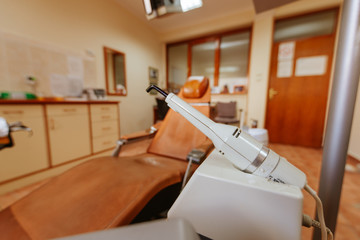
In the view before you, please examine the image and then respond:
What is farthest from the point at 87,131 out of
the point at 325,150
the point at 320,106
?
the point at 320,106

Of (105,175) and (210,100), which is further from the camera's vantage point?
(210,100)

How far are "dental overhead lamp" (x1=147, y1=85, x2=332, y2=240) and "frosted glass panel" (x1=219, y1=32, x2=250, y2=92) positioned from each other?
3.08 m

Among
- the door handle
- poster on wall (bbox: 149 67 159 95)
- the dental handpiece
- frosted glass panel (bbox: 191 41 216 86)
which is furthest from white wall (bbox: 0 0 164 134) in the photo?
the door handle

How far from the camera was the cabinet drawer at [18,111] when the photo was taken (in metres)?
1.20

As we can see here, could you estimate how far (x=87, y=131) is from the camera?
71.2 inches

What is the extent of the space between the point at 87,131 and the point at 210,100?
5.48ft

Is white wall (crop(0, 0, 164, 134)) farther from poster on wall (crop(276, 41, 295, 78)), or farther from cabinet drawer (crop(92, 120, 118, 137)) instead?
poster on wall (crop(276, 41, 295, 78))

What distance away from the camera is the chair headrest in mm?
1049

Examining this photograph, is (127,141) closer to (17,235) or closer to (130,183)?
(130,183)

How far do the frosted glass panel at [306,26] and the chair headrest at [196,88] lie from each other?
2.53m

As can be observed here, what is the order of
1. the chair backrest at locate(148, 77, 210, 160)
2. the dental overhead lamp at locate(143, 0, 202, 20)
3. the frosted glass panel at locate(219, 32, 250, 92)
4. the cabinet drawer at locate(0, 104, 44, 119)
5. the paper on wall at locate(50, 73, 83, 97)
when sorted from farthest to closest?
the frosted glass panel at locate(219, 32, 250, 92) → the paper on wall at locate(50, 73, 83, 97) → the cabinet drawer at locate(0, 104, 44, 119) → the chair backrest at locate(148, 77, 210, 160) → the dental overhead lamp at locate(143, 0, 202, 20)

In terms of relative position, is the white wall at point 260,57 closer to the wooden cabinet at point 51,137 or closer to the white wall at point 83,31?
the white wall at point 83,31

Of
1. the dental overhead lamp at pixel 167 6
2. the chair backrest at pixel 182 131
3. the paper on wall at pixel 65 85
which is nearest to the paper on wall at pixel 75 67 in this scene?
the paper on wall at pixel 65 85

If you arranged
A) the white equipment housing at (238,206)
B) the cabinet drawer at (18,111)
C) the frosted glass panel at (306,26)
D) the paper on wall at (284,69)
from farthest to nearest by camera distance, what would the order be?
the paper on wall at (284,69) → the frosted glass panel at (306,26) → the cabinet drawer at (18,111) → the white equipment housing at (238,206)
